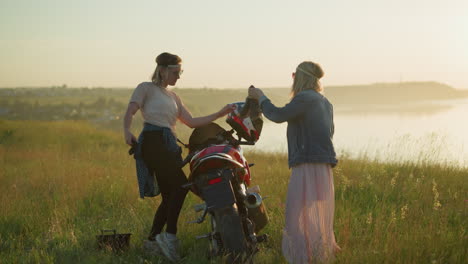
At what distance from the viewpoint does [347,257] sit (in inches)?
137

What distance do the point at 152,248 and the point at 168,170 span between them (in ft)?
2.66

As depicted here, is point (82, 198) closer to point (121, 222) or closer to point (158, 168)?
point (121, 222)

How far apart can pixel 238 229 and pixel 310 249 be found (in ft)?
2.37

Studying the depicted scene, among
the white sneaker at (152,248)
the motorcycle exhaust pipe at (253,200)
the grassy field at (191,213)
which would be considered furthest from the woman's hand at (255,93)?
the white sneaker at (152,248)

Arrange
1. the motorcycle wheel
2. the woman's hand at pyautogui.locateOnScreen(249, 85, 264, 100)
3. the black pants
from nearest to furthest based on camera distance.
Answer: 1. the motorcycle wheel
2. the woman's hand at pyautogui.locateOnScreen(249, 85, 264, 100)
3. the black pants

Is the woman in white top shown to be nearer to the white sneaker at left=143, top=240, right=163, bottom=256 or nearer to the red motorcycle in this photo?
the white sneaker at left=143, top=240, right=163, bottom=256

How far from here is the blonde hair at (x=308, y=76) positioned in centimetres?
357

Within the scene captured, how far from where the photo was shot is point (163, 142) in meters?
4.07

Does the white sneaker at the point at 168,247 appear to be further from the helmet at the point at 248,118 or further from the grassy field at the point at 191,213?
the helmet at the point at 248,118

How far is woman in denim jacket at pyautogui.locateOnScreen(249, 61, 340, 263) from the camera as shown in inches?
138

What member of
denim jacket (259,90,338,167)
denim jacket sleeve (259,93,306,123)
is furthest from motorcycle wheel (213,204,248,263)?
denim jacket sleeve (259,93,306,123)

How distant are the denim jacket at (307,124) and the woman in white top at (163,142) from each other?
0.60 metres

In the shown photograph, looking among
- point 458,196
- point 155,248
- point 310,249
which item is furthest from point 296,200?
point 458,196

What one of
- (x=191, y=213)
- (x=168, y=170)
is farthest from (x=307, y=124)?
(x=191, y=213)
